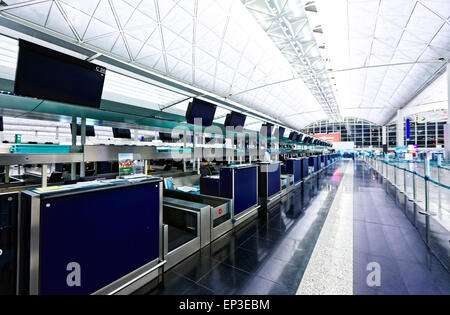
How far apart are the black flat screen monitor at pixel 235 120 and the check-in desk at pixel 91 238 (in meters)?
3.94

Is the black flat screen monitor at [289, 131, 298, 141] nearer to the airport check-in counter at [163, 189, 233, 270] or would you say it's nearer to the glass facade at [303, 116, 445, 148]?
the airport check-in counter at [163, 189, 233, 270]

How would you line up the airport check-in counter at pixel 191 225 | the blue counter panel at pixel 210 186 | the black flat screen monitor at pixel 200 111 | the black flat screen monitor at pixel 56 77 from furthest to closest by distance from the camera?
the black flat screen monitor at pixel 200 111
the blue counter panel at pixel 210 186
the airport check-in counter at pixel 191 225
the black flat screen monitor at pixel 56 77

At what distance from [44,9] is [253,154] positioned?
7.91 m

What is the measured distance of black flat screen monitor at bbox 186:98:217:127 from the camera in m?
4.42

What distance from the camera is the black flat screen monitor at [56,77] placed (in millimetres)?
2236

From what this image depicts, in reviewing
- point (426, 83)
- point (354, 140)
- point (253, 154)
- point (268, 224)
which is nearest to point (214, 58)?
point (253, 154)

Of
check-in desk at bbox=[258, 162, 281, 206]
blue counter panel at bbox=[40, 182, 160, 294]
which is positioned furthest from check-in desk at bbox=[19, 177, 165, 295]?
check-in desk at bbox=[258, 162, 281, 206]

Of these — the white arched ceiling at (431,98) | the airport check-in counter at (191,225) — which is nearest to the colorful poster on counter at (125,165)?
the airport check-in counter at (191,225)

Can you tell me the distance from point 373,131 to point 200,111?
4611 centimetres

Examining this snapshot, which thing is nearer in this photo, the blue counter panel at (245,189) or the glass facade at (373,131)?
the blue counter panel at (245,189)

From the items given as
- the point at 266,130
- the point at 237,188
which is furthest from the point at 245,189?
the point at 266,130

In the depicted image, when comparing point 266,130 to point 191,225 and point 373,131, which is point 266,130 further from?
point 373,131

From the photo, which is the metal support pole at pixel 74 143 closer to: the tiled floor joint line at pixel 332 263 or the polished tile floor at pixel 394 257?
the tiled floor joint line at pixel 332 263

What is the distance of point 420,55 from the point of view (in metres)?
10.2
